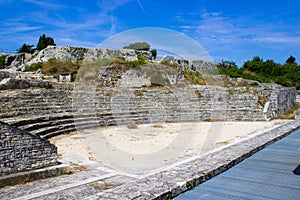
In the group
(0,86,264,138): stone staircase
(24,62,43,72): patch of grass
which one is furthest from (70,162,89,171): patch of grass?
(24,62,43,72): patch of grass

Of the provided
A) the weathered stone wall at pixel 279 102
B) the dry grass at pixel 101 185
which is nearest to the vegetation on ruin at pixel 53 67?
the weathered stone wall at pixel 279 102

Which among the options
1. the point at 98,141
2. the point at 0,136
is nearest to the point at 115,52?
the point at 98,141

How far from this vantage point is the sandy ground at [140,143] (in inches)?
304

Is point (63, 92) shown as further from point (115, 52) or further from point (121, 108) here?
point (115, 52)

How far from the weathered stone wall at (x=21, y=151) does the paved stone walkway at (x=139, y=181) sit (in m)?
0.46

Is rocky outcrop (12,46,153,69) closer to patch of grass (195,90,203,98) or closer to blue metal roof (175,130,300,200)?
patch of grass (195,90,203,98)

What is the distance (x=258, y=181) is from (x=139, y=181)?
4.66 feet

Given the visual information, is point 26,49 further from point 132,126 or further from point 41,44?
point 132,126

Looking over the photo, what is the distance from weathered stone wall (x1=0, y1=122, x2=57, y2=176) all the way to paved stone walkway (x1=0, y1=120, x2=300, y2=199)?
46 cm

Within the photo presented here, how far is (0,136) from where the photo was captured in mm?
5707

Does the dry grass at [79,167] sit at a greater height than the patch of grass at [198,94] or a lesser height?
lesser

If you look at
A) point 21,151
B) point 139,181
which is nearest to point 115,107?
point 21,151

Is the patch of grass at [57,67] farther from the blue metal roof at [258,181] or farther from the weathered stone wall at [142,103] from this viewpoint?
the blue metal roof at [258,181]

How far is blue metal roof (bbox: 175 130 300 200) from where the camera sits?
3.05 m
